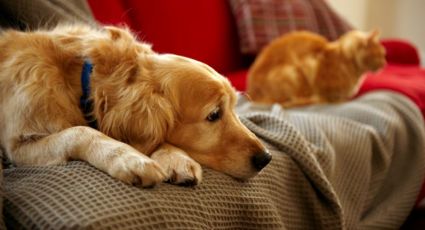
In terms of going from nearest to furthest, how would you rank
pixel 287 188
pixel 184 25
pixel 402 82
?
1. pixel 287 188
2. pixel 402 82
3. pixel 184 25

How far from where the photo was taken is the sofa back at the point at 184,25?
229 cm

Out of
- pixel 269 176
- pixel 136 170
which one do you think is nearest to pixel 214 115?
pixel 269 176

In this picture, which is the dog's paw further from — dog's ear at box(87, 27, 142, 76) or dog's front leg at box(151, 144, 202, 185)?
dog's ear at box(87, 27, 142, 76)

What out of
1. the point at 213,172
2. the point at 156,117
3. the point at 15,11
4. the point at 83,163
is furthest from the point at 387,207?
the point at 15,11

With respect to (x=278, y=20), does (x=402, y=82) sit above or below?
below

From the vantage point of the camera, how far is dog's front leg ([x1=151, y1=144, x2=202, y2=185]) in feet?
3.14

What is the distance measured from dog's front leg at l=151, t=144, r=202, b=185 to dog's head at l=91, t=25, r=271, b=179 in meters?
0.05

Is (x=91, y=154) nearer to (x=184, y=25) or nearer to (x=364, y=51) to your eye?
(x=184, y=25)

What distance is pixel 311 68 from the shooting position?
278 cm

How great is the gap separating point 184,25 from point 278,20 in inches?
32.6

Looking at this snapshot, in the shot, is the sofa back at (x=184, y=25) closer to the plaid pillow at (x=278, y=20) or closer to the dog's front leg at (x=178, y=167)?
the plaid pillow at (x=278, y=20)

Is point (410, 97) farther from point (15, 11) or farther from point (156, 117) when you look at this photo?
point (15, 11)

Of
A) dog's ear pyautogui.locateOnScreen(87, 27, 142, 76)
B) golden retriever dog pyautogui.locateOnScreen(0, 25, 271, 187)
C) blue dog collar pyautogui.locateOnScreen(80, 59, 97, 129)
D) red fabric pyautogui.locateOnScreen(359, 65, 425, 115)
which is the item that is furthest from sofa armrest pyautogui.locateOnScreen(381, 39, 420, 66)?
blue dog collar pyautogui.locateOnScreen(80, 59, 97, 129)

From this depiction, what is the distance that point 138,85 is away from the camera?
1.06 m
